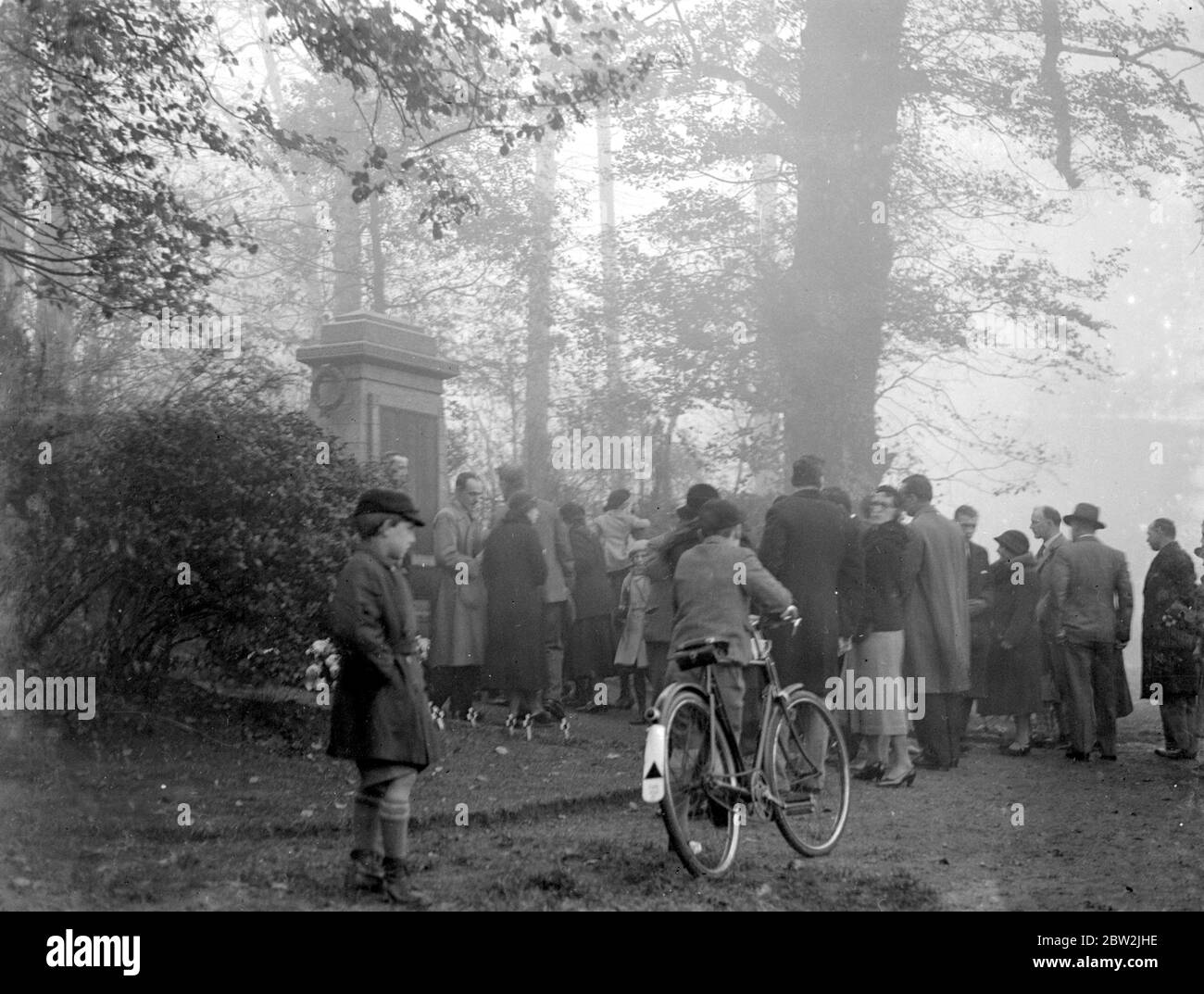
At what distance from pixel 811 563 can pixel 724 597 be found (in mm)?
2075

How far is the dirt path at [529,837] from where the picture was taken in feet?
20.9

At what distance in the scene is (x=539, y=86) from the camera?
10.1 meters

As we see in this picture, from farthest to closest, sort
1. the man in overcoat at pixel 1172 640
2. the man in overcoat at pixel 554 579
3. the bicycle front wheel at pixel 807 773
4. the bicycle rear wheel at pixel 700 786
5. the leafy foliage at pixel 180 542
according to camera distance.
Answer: the man in overcoat at pixel 554 579 < the man in overcoat at pixel 1172 640 < the leafy foliage at pixel 180 542 < the bicycle front wheel at pixel 807 773 < the bicycle rear wheel at pixel 700 786

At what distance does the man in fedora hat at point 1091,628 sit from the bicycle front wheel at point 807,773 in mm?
4023

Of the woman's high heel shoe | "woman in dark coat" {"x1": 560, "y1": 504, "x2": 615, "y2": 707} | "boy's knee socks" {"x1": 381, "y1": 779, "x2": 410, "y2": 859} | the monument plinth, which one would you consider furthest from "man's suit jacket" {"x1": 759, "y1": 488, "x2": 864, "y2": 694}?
"boy's knee socks" {"x1": 381, "y1": 779, "x2": 410, "y2": 859}

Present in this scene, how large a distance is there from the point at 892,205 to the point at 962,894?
12.1 metres

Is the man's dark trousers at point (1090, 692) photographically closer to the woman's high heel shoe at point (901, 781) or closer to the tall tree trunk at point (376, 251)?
the woman's high heel shoe at point (901, 781)

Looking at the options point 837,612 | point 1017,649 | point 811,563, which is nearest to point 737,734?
point 811,563

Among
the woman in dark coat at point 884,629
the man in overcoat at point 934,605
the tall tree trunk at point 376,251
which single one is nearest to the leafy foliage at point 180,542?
the woman in dark coat at point 884,629

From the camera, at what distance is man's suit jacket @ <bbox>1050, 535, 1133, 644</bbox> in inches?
443

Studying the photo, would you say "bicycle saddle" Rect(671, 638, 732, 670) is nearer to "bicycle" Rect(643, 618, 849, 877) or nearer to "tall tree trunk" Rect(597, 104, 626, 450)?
"bicycle" Rect(643, 618, 849, 877)

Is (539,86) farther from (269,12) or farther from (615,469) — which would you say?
(615,469)

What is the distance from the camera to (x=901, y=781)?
9.81 meters

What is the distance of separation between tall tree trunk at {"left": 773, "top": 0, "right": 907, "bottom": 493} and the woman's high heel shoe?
22.9 feet
